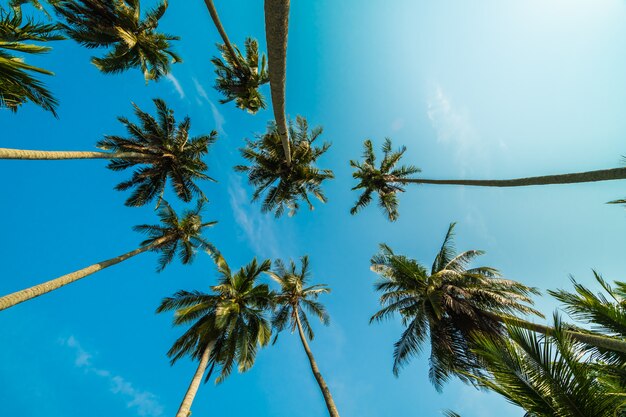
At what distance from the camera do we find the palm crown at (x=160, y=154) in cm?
1636

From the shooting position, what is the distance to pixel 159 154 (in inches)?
664

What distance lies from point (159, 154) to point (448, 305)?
18364 millimetres

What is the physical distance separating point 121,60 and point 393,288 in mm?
20254

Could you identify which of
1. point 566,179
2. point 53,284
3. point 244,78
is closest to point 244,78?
point 244,78

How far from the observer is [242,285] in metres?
15.2

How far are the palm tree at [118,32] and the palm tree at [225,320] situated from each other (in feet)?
42.2

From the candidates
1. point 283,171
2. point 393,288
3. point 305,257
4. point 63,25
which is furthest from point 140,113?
point 393,288

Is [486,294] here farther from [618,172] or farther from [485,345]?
[485,345]

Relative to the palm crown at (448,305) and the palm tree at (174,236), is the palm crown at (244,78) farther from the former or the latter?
the palm crown at (448,305)

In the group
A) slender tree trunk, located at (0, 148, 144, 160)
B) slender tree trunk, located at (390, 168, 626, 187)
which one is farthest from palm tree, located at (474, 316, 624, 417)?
slender tree trunk, located at (0, 148, 144, 160)

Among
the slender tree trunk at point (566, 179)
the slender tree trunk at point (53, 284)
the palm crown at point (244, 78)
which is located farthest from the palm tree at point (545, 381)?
the palm crown at point (244, 78)

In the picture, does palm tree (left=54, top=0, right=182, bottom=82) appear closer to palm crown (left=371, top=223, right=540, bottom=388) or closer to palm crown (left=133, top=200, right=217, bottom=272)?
palm crown (left=133, top=200, right=217, bottom=272)

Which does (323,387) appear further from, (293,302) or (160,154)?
(160,154)

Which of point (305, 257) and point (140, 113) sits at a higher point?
point (140, 113)
